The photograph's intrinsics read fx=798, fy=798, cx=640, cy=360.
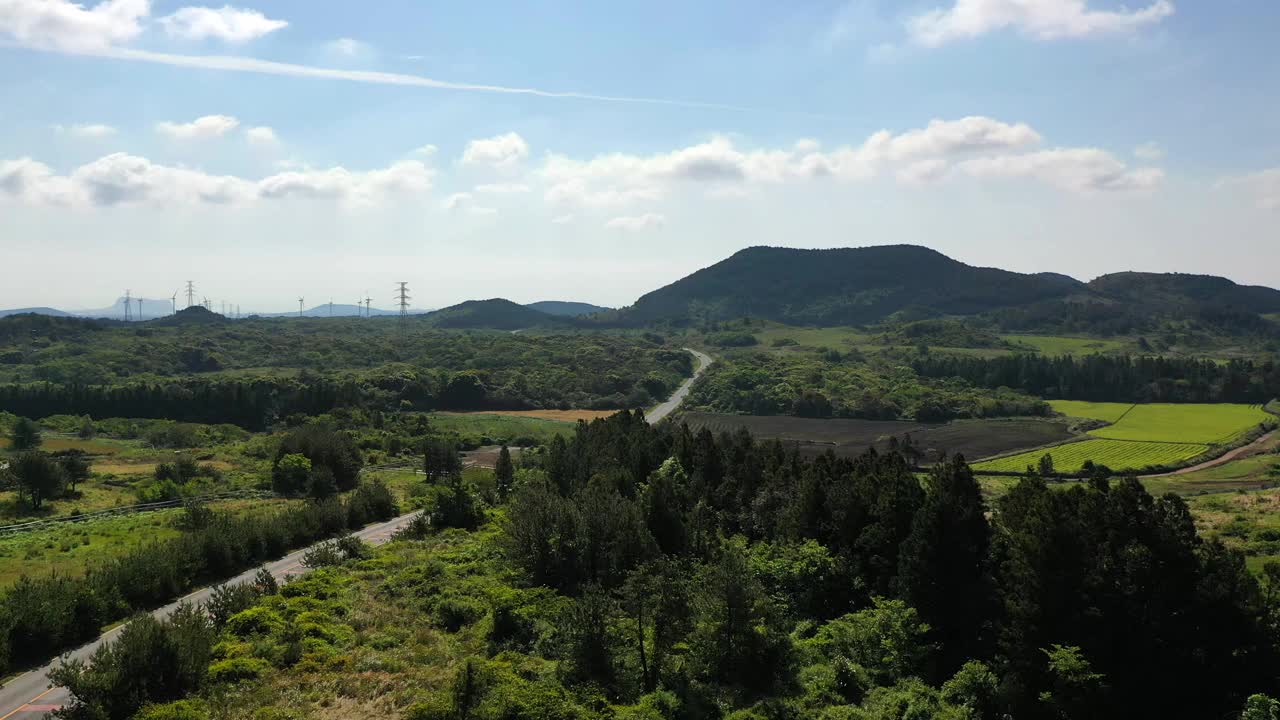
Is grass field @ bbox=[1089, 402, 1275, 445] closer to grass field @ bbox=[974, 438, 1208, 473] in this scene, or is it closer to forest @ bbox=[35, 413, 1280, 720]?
grass field @ bbox=[974, 438, 1208, 473]

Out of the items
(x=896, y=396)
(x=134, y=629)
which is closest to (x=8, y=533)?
(x=134, y=629)

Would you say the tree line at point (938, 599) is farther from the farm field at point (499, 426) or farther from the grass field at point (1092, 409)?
the grass field at point (1092, 409)

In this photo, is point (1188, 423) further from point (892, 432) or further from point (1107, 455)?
point (892, 432)

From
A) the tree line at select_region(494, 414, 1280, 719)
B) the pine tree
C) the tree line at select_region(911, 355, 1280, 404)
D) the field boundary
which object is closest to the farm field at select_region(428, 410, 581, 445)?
the field boundary

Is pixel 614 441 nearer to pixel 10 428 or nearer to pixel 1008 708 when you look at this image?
pixel 1008 708

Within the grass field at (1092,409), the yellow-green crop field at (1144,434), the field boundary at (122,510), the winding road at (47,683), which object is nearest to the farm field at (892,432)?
the yellow-green crop field at (1144,434)

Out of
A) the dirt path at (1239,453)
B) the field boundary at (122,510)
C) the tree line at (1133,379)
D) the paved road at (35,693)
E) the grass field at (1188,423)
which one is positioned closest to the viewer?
the paved road at (35,693)

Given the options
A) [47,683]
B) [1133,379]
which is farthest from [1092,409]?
[47,683]
